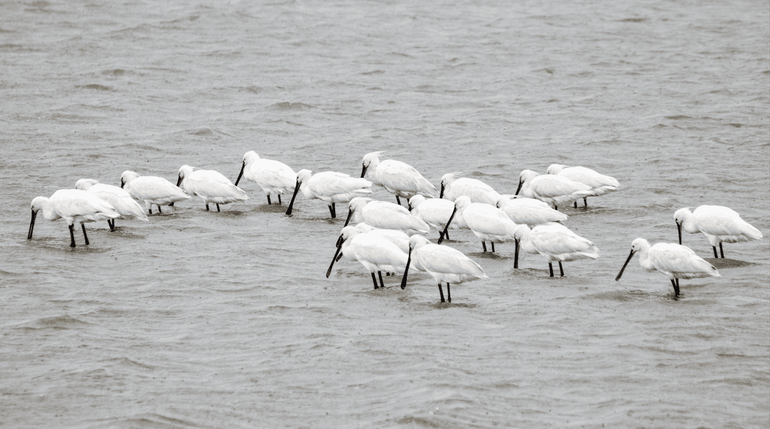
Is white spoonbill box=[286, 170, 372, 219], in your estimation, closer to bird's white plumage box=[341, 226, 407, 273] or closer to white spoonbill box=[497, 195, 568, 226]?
white spoonbill box=[497, 195, 568, 226]

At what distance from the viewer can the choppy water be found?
8.35 metres

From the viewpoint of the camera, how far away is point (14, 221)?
46.1 ft

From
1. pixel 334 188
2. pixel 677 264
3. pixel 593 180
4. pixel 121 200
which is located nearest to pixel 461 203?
pixel 334 188

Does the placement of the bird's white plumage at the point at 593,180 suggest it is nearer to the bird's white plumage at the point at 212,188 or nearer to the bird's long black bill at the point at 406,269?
the bird's long black bill at the point at 406,269

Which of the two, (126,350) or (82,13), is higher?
(82,13)

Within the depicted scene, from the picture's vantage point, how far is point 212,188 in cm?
1447

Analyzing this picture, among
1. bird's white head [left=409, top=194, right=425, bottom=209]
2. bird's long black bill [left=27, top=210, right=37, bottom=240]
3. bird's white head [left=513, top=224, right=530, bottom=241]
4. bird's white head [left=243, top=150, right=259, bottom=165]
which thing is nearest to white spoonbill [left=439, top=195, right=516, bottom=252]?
bird's white head [left=513, top=224, right=530, bottom=241]

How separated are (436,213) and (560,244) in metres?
2.32

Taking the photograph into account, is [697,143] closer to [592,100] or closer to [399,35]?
[592,100]

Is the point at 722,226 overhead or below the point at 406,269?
overhead

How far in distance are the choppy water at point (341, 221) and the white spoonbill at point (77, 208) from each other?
421mm

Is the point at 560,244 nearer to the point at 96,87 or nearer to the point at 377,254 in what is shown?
the point at 377,254

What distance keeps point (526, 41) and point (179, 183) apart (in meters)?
15.1

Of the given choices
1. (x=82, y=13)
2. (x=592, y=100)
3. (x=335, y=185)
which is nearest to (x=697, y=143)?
(x=592, y=100)
